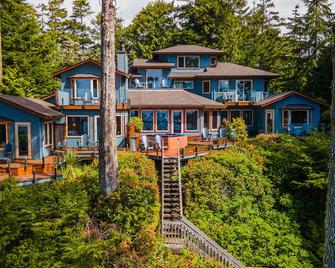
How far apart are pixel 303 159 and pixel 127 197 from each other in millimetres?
11966

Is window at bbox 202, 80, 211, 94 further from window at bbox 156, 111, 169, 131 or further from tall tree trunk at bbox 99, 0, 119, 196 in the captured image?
tall tree trunk at bbox 99, 0, 119, 196

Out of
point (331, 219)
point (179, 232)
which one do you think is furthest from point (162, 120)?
point (331, 219)

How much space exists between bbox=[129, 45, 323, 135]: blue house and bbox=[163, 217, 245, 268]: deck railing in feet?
38.5

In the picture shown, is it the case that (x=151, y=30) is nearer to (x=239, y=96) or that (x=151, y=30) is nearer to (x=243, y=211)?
(x=239, y=96)

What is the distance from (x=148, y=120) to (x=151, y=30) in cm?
2429

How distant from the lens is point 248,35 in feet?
144

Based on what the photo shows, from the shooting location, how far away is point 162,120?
2417 cm

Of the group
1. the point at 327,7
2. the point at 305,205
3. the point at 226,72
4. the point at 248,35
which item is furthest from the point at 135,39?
the point at 305,205

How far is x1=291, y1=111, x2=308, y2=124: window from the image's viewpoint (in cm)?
2733

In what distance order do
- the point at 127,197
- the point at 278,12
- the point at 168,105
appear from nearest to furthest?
1. the point at 127,197
2. the point at 168,105
3. the point at 278,12

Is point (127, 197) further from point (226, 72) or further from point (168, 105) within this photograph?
point (226, 72)

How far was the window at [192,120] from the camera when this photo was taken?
24.3 meters

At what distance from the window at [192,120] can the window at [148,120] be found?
9.02ft

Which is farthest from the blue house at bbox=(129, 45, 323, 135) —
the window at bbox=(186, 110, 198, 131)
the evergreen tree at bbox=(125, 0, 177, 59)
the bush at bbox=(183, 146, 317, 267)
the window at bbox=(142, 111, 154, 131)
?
the evergreen tree at bbox=(125, 0, 177, 59)
